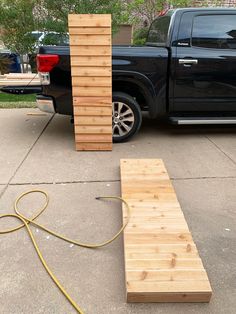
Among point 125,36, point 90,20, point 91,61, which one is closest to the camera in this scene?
point 90,20

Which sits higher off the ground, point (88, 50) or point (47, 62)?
point (88, 50)

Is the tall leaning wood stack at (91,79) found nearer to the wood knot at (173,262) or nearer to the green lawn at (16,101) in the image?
the wood knot at (173,262)

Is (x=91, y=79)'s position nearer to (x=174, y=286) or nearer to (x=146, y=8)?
(x=174, y=286)

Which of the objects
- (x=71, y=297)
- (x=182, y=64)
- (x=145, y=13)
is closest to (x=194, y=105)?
(x=182, y=64)

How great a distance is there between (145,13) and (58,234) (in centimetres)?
1040

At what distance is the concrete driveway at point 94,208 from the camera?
2.35 m

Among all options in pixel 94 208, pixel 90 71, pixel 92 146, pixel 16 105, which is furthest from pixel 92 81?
pixel 16 105

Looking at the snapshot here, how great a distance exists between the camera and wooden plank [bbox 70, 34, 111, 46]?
14.8 ft

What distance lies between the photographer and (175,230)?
113 inches

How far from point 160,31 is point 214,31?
89 cm

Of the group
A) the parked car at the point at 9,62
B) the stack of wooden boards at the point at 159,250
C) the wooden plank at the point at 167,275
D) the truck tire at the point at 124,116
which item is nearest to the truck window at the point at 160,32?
the truck tire at the point at 124,116

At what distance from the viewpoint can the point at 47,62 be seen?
4805mm

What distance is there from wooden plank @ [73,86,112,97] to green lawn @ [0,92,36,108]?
303 cm

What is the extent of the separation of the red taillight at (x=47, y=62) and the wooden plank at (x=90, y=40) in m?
0.42
